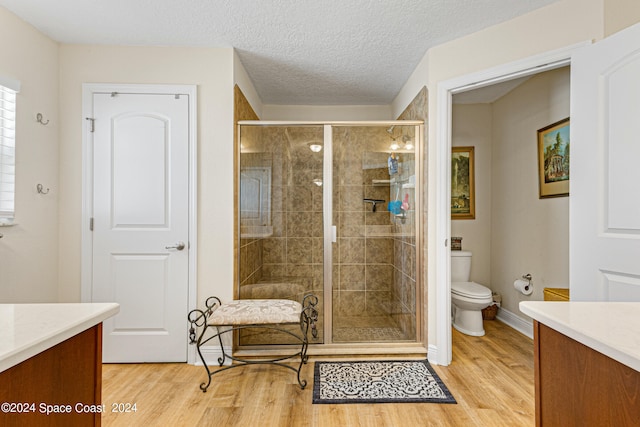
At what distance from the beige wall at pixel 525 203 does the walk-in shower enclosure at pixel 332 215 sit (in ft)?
3.91

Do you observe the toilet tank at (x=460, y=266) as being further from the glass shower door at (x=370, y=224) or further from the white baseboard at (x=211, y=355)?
the white baseboard at (x=211, y=355)

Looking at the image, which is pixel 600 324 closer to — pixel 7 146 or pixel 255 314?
pixel 255 314

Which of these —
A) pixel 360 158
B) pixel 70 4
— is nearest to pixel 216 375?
pixel 360 158

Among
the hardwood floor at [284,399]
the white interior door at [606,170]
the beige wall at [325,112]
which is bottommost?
the hardwood floor at [284,399]

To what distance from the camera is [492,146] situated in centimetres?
389

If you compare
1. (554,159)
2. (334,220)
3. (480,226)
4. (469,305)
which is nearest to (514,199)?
(480,226)

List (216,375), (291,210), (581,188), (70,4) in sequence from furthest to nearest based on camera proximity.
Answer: (291,210), (216,375), (70,4), (581,188)

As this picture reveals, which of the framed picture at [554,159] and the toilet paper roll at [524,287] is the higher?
the framed picture at [554,159]

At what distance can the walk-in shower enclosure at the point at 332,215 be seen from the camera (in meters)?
2.86

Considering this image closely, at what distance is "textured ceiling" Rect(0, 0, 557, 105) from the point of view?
2148 mm

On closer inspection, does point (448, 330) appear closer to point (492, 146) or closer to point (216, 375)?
point (216, 375)

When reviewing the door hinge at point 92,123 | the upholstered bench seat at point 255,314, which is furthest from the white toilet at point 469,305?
the door hinge at point 92,123

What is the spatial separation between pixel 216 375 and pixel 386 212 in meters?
1.80

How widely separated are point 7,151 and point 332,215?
2208 mm
